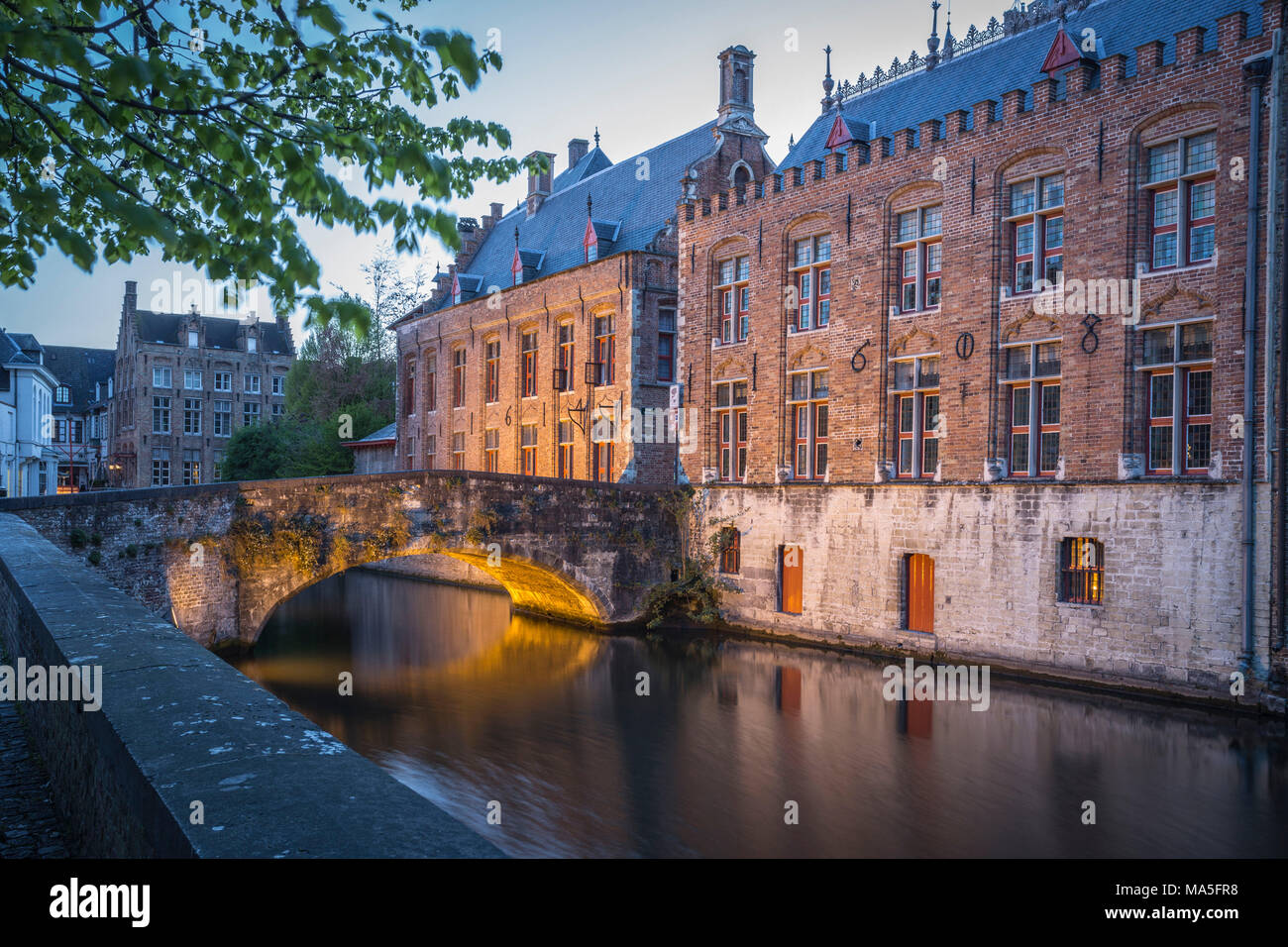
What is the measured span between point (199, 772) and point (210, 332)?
5953cm

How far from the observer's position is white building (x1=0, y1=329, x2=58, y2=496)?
35.5 metres

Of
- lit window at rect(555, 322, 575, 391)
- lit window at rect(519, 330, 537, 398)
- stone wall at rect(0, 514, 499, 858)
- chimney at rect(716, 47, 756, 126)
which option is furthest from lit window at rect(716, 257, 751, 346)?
stone wall at rect(0, 514, 499, 858)

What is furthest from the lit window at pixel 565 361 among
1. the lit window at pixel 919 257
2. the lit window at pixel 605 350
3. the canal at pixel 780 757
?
the lit window at pixel 919 257

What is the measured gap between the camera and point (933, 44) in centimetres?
2067

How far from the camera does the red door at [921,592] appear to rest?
17172 millimetres

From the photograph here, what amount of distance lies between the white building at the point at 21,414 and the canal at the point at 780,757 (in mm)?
23811

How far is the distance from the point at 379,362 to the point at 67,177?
42.0 meters

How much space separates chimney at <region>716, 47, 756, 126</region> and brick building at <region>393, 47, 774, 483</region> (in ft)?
0.12

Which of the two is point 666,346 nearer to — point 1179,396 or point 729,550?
point 729,550

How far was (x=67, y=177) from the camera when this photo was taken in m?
5.40

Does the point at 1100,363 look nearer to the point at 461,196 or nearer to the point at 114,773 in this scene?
the point at 461,196

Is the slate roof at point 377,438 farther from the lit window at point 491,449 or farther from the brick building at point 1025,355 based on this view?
the brick building at point 1025,355

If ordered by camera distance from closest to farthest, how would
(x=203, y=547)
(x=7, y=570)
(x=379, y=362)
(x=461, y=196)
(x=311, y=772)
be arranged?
(x=311, y=772) → (x=461, y=196) → (x=7, y=570) → (x=203, y=547) → (x=379, y=362)

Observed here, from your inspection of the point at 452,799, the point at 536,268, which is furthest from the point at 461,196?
the point at 536,268
